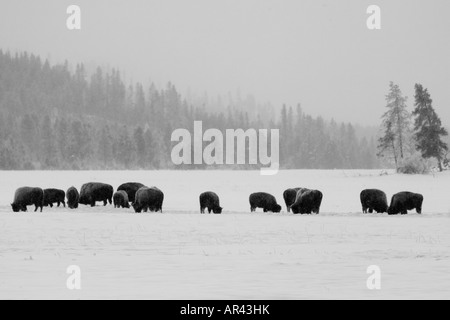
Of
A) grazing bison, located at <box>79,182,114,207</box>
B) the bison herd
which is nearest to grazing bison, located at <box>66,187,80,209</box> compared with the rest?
the bison herd

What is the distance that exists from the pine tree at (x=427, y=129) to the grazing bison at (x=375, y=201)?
148 feet

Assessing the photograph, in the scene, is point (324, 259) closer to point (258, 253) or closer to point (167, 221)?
point (258, 253)

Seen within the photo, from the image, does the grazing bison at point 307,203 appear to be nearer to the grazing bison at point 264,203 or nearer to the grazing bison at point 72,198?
the grazing bison at point 264,203

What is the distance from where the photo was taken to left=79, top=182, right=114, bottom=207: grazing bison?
1660 inches

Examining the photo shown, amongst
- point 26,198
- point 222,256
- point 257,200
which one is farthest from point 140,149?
point 222,256

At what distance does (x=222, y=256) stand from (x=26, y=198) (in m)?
20.9

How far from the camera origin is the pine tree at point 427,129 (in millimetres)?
81000

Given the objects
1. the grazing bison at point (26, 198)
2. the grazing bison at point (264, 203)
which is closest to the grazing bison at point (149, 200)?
the grazing bison at point (26, 198)

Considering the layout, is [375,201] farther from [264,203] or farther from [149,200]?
[149,200]

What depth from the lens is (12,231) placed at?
2455 centimetres

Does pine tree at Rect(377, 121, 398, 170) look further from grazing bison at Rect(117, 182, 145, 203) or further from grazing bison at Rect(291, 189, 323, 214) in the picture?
grazing bison at Rect(291, 189, 323, 214)
